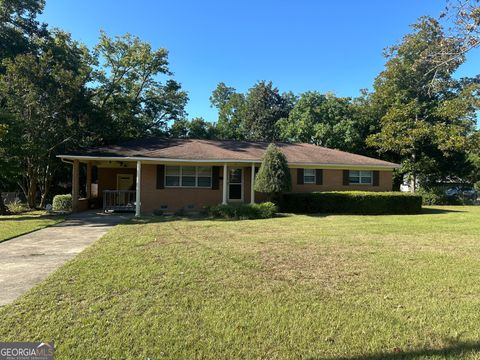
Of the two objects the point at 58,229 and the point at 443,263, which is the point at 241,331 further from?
the point at 58,229

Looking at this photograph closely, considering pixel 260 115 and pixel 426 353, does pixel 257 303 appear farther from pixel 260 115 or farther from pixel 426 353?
pixel 260 115

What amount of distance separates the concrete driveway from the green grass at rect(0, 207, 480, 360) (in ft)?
1.14

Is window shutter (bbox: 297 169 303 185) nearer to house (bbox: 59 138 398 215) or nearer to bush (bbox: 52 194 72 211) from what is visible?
house (bbox: 59 138 398 215)

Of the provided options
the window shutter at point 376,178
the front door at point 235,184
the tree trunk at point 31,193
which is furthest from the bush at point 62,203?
the window shutter at point 376,178

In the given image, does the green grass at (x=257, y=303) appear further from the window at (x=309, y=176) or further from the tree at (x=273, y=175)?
the window at (x=309, y=176)

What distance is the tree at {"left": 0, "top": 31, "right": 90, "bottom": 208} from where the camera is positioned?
16.2 m

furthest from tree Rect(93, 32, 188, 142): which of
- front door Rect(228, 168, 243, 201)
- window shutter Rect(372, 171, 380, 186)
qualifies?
window shutter Rect(372, 171, 380, 186)

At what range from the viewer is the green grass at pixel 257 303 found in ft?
11.3

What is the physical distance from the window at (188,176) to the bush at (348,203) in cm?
403

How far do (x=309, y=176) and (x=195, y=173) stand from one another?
6005mm

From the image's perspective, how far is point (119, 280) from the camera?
5328 millimetres

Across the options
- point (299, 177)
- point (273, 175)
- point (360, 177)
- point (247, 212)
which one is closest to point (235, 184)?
point (299, 177)

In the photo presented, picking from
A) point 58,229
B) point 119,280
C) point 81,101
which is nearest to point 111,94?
point 81,101

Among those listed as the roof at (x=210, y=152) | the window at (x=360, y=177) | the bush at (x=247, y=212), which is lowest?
the bush at (x=247, y=212)
